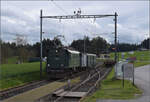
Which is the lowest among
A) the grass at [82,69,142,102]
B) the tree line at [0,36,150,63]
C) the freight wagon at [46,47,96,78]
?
the grass at [82,69,142,102]

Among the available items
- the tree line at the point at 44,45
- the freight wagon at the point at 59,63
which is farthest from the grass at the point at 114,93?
the tree line at the point at 44,45

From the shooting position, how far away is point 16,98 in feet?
40.4

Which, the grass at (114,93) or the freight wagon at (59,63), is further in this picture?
the freight wagon at (59,63)

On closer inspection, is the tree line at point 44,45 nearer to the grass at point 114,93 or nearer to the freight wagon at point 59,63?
the freight wagon at point 59,63

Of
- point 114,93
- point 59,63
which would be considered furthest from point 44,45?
point 114,93

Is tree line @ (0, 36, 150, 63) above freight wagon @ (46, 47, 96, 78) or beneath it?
above

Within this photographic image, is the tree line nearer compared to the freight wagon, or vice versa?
the freight wagon

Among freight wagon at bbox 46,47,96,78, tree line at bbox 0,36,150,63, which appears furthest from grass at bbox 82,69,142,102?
tree line at bbox 0,36,150,63

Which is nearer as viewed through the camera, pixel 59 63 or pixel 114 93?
pixel 114 93

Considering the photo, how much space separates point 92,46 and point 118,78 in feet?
188

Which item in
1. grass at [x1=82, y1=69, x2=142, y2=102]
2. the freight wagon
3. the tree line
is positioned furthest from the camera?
the tree line

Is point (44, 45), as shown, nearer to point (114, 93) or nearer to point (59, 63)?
point (59, 63)

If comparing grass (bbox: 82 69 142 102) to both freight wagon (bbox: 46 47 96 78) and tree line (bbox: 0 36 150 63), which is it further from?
tree line (bbox: 0 36 150 63)

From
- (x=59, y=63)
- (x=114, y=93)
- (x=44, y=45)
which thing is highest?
(x=44, y=45)
